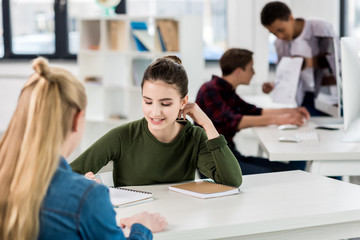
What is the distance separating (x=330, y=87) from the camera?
3553mm

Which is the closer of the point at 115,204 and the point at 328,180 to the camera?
the point at 115,204

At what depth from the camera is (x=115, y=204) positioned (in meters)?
1.78

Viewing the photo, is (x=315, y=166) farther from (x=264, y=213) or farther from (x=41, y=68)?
(x=41, y=68)

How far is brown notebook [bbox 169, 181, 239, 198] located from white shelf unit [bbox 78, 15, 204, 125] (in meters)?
3.26

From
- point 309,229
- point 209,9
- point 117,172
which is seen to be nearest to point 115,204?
point 117,172

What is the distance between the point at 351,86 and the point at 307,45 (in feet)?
3.13

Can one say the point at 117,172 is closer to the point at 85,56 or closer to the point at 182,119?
the point at 182,119

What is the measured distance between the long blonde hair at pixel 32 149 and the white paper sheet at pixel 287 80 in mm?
2664

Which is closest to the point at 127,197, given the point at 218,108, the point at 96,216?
the point at 96,216

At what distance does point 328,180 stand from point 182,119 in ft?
2.00

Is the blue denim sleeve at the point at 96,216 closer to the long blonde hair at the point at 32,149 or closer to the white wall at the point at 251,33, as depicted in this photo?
the long blonde hair at the point at 32,149

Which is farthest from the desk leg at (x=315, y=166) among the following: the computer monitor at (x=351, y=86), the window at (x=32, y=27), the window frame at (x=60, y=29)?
the window at (x=32, y=27)

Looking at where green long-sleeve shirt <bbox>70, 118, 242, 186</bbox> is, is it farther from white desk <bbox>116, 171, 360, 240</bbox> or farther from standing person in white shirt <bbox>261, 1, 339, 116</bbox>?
standing person in white shirt <bbox>261, 1, 339, 116</bbox>

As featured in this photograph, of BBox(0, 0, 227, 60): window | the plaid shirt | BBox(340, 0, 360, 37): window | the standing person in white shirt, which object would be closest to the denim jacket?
the plaid shirt
